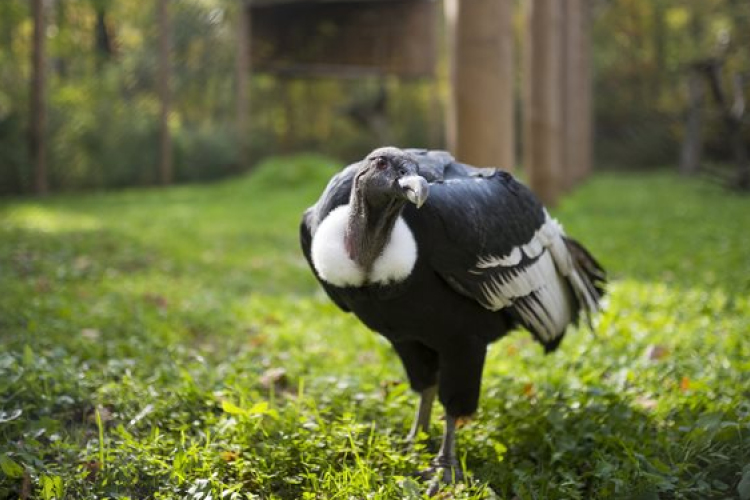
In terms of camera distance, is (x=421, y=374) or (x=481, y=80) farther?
(x=481, y=80)

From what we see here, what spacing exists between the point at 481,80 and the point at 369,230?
322cm

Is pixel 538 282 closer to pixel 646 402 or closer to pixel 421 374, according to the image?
pixel 421 374

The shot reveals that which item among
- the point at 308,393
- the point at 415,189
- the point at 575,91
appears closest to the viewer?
the point at 415,189

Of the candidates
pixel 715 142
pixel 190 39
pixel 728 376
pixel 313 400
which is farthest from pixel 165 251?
pixel 715 142

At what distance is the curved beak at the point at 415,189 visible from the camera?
2.43 metres

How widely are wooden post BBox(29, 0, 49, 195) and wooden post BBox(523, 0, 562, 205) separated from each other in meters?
7.85

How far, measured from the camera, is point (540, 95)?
10.4 metres

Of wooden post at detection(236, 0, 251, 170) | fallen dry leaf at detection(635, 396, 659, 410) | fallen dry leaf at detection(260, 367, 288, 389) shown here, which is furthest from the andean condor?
wooden post at detection(236, 0, 251, 170)

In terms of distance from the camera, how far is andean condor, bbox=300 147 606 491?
2.67 meters

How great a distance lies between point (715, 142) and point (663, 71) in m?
3.11

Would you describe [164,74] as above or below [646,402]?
above

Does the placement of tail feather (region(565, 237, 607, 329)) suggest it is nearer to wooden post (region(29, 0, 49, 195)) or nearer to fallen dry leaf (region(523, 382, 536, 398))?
fallen dry leaf (region(523, 382, 536, 398))

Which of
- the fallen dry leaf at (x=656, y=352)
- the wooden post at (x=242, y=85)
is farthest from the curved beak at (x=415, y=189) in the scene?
the wooden post at (x=242, y=85)

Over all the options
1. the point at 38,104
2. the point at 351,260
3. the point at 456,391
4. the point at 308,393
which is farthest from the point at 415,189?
the point at 38,104
